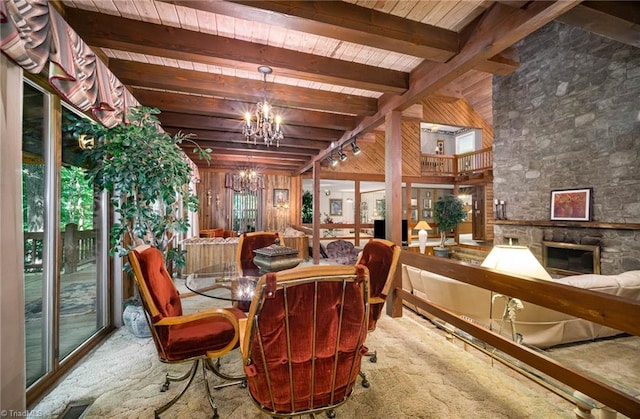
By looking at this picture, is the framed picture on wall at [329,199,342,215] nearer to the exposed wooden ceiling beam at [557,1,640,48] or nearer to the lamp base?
the lamp base

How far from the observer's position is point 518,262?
188 cm

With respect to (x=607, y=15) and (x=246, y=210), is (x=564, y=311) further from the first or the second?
(x=246, y=210)

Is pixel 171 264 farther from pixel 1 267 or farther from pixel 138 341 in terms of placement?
pixel 1 267

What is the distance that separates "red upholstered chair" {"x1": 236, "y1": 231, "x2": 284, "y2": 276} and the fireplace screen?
5.45 meters

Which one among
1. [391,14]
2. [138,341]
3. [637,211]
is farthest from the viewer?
[637,211]

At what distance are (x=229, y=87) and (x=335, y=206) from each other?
34.1ft

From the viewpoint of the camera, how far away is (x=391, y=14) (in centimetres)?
204

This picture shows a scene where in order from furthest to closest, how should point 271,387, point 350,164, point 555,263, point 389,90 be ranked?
1. point 350,164
2. point 555,263
3. point 389,90
4. point 271,387

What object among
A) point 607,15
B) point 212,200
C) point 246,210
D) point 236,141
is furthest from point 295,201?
point 607,15

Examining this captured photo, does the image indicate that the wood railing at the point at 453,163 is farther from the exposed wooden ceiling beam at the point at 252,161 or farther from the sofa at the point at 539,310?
the sofa at the point at 539,310

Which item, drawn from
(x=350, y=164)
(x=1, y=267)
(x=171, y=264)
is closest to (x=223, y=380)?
(x=1, y=267)

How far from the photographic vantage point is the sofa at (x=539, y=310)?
2.55 m

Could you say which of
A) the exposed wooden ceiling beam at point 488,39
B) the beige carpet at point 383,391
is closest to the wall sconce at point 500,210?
the exposed wooden ceiling beam at point 488,39

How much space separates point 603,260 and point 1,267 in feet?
23.4
